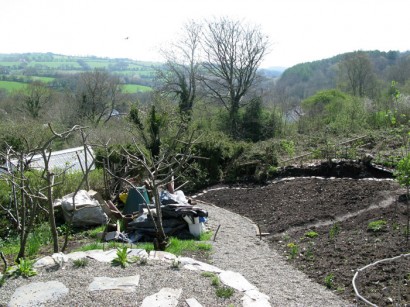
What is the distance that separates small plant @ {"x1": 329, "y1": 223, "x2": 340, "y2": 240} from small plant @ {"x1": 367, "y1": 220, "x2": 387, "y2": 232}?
53 centimetres

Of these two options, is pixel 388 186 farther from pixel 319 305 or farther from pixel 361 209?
pixel 319 305

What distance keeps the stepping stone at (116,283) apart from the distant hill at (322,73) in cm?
2655

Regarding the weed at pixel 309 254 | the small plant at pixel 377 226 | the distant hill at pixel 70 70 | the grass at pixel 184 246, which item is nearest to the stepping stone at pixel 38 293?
A: the grass at pixel 184 246

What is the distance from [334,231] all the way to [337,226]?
295 millimetres

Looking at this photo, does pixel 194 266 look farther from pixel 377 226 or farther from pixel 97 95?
pixel 97 95

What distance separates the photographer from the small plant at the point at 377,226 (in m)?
7.00

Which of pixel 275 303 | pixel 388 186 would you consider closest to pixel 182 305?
pixel 275 303

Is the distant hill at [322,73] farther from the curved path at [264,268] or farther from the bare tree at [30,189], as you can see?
the bare tree at [30,189]

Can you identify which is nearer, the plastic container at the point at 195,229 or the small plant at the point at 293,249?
the small plant at the point at 293,249

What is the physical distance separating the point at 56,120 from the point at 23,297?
2461 centimetres

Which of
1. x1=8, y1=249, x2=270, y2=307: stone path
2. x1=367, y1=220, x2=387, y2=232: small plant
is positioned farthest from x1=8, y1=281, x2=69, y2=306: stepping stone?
x1=367, y1=220, x2=387, y2=232: small plant

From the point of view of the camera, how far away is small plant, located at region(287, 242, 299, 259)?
22.2 feet

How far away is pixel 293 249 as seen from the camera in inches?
271

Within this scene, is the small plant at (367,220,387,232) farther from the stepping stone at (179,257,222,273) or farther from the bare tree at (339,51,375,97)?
the bare tree at (339,51,375,97)
